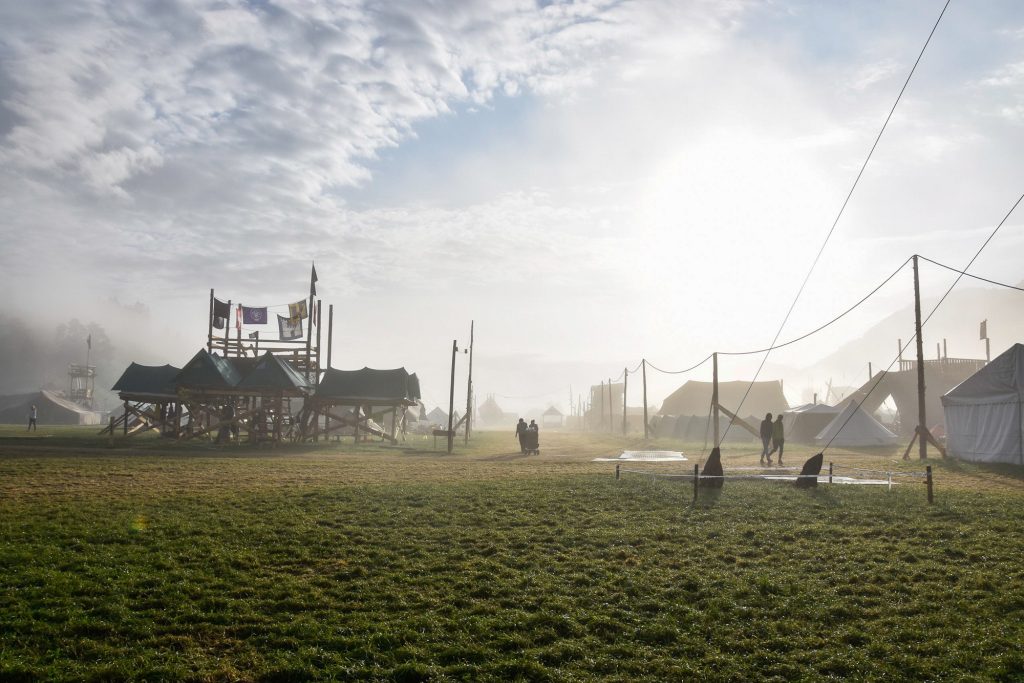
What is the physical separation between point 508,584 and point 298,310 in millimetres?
41708

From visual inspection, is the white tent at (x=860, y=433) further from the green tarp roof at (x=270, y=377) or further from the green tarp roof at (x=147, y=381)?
the green tarp roof at (x=147, y=381)

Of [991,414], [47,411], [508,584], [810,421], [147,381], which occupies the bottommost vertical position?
[508,584]

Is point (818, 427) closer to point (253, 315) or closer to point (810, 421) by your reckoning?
point (810, 421)

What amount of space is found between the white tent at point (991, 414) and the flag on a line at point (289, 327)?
38.0m

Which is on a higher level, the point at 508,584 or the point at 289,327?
the point at 289,327

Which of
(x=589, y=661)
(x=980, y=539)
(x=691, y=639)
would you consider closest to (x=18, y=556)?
(x=589, y=661)

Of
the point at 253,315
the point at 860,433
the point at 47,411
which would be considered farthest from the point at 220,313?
the point at 47,411

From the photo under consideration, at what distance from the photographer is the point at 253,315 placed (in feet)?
166

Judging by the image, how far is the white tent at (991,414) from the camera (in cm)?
2797

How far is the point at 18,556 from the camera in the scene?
11.9 metres

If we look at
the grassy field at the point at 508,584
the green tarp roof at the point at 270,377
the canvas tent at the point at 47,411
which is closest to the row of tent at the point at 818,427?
the grassy field at the point at 508,584

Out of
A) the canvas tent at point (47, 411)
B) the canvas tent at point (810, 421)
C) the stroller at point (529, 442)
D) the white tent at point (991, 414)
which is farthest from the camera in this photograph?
the canvas tent at point (47, 411)

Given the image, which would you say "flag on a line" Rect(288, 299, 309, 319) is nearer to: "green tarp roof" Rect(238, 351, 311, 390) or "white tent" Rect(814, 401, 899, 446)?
"green tarp roof" Rect(238, 351, 311, 390)

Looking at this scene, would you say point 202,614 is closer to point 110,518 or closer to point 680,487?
point 110,518
